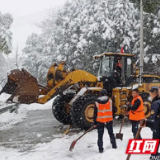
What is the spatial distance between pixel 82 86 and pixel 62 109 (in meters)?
1.41

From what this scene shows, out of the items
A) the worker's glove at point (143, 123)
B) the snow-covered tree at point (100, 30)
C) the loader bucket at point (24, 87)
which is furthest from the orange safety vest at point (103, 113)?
the snow-covered tree at point (100, 30)

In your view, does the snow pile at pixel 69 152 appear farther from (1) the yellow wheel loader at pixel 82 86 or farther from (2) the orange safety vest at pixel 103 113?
(1) the yellow wheel loader at pixel 82 86

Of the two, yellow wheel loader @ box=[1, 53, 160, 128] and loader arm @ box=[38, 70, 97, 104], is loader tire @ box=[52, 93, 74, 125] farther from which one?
loader arm @ box=[38, 70, 97, 104]

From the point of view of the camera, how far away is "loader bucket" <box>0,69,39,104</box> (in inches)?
365

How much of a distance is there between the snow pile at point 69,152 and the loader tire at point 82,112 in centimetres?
116

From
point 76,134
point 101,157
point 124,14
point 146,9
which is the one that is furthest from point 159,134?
point 124,14

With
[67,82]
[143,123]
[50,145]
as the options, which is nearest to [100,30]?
[67,82]

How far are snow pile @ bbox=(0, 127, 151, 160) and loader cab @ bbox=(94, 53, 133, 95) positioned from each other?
2.90 metres

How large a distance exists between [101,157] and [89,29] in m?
20.2

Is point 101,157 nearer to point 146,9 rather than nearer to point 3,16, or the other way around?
point 146,9

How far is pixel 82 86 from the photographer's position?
10.9 meters

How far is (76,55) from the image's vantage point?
1024 inches

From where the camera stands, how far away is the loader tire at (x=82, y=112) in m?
9.43

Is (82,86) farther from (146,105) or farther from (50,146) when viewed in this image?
(50,146)
